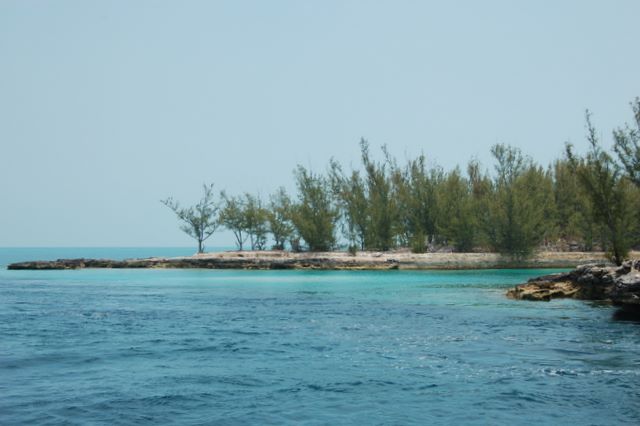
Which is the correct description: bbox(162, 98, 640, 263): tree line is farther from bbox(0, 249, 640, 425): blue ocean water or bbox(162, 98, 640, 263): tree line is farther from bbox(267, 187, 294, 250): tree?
bbox(0, 249, 640, 425): blue ocean water

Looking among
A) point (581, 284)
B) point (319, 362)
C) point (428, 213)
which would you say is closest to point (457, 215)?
point (428, 213)

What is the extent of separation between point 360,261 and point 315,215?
8557mm

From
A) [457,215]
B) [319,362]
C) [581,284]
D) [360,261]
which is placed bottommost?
[319,362]

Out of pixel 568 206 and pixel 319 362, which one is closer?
pixel 319 362

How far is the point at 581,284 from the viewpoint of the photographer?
30.1 m

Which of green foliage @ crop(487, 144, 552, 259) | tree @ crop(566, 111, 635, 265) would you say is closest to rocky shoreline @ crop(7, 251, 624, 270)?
green foliage @ crop(487, 144, 552, 259)

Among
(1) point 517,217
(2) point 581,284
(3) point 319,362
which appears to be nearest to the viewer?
(3) point 319,362

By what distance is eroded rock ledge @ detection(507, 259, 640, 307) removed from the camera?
26.5 meters

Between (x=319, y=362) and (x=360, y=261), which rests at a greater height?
(x=360, y=261)

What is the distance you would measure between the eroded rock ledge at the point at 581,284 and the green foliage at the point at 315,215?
1375 inches

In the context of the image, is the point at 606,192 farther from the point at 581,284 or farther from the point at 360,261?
the point at 360,261

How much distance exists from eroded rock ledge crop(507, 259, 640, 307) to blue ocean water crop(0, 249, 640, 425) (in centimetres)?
113

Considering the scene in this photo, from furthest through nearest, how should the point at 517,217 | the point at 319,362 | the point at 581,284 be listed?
the point at 517,217 < the point at 581,284 < the point at 319,362

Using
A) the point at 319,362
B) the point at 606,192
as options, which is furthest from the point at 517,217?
the point at 319,362
